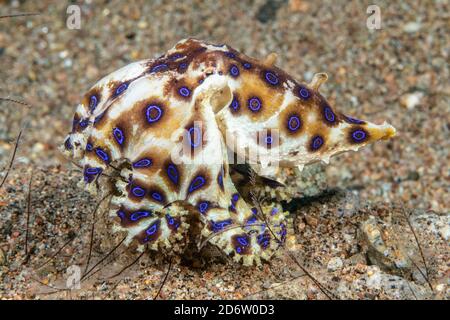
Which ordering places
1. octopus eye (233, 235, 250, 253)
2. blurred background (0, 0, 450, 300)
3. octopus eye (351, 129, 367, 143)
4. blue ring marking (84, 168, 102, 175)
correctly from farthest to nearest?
blurred background (0, 0, 450, 300)
octopus eye (351, 129, 367, 143)
blue ring marking (84, 168, 102, 175)
octopus eye (233, 235, 250, 253)

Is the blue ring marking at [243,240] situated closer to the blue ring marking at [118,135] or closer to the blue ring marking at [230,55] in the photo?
the blue ring marking at [118,135]

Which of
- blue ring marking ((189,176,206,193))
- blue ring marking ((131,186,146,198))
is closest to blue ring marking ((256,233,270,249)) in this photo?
blue ring marking ((189,176,206,193))

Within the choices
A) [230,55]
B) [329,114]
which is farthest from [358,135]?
[230,55]

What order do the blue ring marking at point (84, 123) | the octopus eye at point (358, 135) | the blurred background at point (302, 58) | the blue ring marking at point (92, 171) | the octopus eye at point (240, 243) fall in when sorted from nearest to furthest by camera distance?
the octopus eye at point (240, 243), the blue ring marking at point (92, 171), the blue ring marking at point (84, 123), the octopus eye at point (358, 135), the blurred background at point (302, 58)

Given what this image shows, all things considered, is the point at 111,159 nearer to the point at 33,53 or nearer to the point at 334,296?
the point at 334,296

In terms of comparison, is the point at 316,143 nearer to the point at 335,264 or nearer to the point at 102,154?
the point at 335,264

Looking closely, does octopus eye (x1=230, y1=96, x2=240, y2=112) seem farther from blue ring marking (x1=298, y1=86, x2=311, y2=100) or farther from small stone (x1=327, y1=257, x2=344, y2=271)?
small stone (x1=327, y1=257, x2=344, y2=271)

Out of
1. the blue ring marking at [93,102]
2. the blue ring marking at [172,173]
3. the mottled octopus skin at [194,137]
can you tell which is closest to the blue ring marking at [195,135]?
the mottled octopus skin at [194,137]
